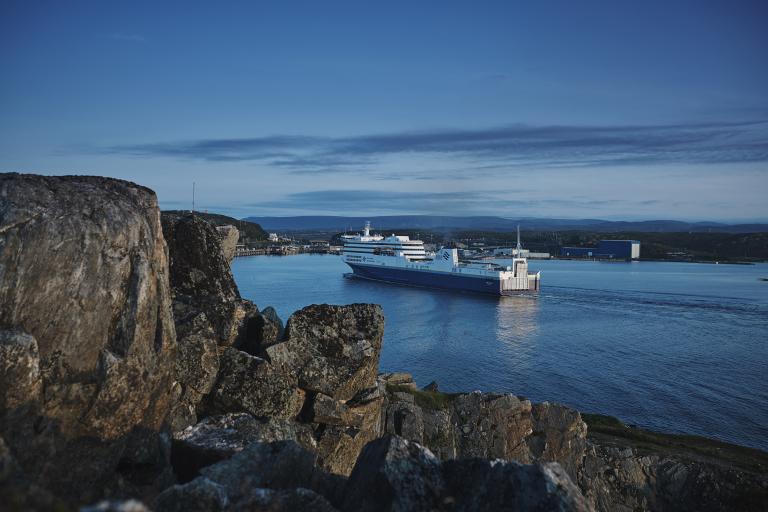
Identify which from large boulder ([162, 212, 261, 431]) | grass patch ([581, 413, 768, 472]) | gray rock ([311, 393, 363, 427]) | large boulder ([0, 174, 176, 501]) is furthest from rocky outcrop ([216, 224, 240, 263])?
grass patch ([581, 413, 768, 472])

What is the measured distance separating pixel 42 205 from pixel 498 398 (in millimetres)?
14665

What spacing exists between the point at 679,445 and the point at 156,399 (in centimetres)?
2098

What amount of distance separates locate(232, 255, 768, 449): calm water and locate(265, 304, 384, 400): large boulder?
782 inches

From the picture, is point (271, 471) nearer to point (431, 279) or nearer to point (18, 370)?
point (18, 370)

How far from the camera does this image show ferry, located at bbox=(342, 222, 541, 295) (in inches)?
2933

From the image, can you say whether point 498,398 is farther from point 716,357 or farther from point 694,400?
point 716,357

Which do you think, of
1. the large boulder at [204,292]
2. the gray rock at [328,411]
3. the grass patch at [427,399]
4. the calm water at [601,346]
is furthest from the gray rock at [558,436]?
the large boulder at [204,292]

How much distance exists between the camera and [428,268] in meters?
83.8

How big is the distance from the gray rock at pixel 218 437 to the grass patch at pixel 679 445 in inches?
625

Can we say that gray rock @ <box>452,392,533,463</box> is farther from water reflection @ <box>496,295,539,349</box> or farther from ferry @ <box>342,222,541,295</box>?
ferry @ <box>342,222,541,295</box>

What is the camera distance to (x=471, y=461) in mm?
5277

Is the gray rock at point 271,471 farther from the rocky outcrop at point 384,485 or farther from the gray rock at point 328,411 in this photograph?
the gray rock at point 328,411

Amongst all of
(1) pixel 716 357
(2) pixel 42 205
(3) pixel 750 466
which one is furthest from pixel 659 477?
(1) pixel 716 357

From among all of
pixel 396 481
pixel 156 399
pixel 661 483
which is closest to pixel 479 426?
pixel 661 483
